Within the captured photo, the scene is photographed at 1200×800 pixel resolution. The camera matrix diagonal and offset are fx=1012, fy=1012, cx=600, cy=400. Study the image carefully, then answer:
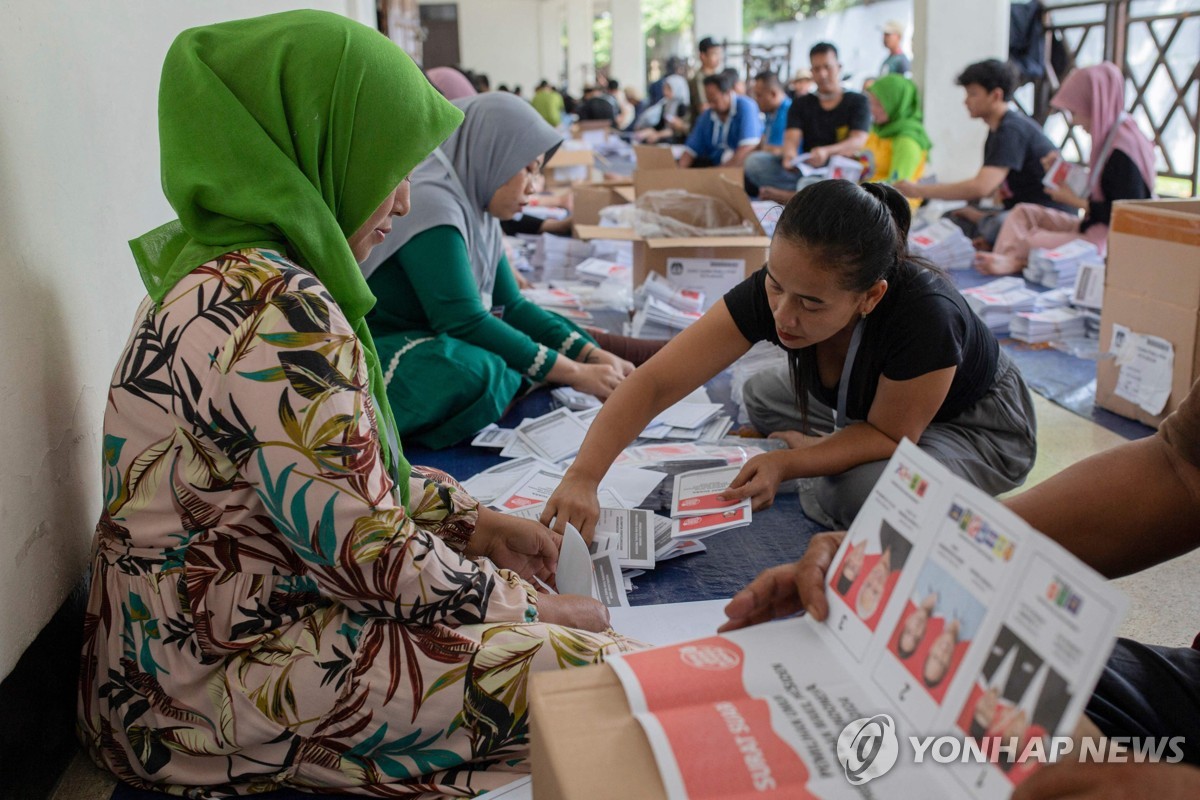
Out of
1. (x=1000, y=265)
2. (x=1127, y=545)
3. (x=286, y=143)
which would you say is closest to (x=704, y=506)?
(x=1127, y=545)

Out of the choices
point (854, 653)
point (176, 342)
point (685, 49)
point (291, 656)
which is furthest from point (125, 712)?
point (685, 49)

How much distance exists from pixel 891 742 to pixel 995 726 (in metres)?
0.10

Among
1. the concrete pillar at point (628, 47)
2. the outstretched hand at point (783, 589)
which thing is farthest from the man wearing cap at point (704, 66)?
the concrete pillar at point (628, 47)

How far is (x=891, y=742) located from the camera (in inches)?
31.3

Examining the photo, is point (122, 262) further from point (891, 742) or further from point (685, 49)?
point (685, 49)

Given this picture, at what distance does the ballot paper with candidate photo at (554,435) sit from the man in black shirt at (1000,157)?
3.51 metres

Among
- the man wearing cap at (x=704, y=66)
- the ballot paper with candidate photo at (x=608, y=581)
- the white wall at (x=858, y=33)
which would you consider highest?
the white wall at (x=858, y=33)

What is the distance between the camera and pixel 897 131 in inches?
300

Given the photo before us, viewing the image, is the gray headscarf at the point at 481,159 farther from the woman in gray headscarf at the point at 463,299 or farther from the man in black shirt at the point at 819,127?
the man in black shirt at the point at 819,127

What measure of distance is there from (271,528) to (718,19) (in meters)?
16.5

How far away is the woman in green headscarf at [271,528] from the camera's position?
1278mm

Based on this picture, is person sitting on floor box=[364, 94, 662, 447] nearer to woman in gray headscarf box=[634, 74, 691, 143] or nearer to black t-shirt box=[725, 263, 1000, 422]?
black t-shirt box=[725, 263, 1000, 422]

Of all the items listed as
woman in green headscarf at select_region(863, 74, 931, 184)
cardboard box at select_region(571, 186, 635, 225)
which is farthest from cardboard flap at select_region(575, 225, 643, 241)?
woman in green headscarf at select_region(863, 74, 931, 184)

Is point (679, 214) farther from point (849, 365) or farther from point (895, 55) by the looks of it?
point (895, 55)
